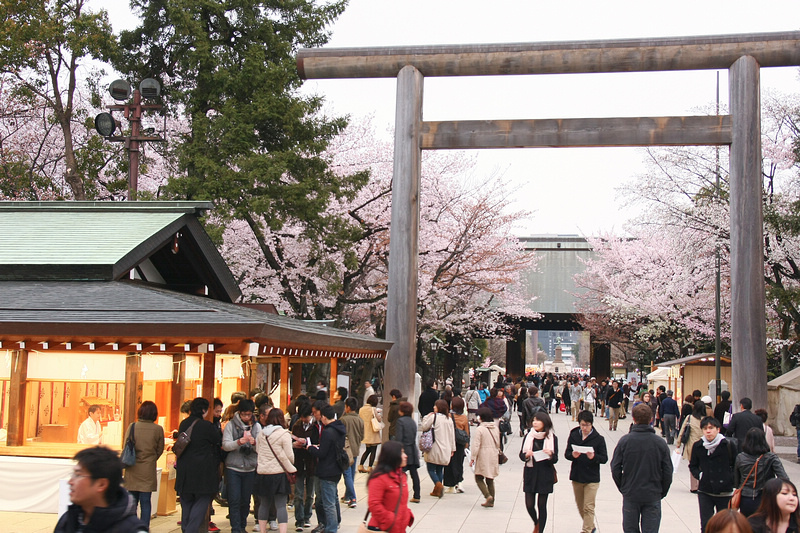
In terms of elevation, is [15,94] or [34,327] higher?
[15,94]

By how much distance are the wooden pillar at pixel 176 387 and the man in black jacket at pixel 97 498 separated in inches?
306

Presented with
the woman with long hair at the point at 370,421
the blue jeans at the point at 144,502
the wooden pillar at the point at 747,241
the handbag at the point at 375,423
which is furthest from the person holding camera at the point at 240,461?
the wooden pillar at the point at 747,241

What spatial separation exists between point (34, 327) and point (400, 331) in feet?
25.5

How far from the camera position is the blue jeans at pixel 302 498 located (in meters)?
10.6

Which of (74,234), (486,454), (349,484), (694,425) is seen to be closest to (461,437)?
(486,454)

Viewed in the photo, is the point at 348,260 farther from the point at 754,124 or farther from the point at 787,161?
the point at 787,161

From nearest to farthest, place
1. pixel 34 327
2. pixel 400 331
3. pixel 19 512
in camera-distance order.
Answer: pixel 34 327, pixel 19 512, pixel 400 331

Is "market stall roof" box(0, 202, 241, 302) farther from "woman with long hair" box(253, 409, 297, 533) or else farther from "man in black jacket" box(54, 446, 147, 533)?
"man in black jacket" box(54, 446, 147, 533)

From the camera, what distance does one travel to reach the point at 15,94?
22.6 meters

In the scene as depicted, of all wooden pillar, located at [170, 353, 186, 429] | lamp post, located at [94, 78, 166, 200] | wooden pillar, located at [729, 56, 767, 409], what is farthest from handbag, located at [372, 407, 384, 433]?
lamp post, located at [94, 78, 166, 200]

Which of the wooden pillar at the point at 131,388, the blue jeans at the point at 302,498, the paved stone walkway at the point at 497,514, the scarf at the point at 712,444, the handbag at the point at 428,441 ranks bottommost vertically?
the paved stone walkway at the point at 497,514

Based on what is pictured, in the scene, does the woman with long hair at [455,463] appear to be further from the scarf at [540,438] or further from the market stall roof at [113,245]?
the market stall roof at [113,245]

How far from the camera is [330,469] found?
380 inches

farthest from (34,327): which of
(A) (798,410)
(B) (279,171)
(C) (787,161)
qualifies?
(C) (787,161)
